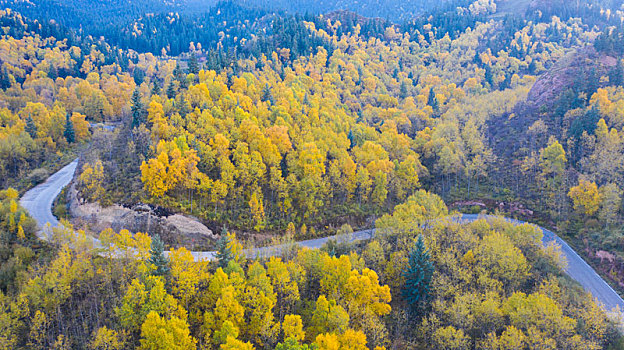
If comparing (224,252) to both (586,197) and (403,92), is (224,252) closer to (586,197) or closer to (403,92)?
(586,197)

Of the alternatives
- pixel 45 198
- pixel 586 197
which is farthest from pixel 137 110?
pixel 586 197

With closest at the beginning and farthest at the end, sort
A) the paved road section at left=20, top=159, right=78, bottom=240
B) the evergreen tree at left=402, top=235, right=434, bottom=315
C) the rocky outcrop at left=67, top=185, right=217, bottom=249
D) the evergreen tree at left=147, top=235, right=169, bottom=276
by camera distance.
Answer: the evergreen tree at left=147, top=235, right=169, bottom=276 < the evergreen tree at left=402, top=235, right=434, bottom=315 < the rocky outcrop at left=67, top=185, right=217, bottom=249 < the paved road section at left=20, top=159, right=78, bottom=240

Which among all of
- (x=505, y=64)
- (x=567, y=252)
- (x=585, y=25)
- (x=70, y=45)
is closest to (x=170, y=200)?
(x=567, y=252)

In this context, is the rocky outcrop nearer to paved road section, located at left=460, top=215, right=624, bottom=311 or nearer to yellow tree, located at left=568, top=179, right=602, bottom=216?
paved road section, located at left=460, top=215, right=624, bottom=311

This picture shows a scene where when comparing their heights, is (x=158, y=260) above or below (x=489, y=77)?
below

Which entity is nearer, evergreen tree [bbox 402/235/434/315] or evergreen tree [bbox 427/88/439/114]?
evergreen tree [bbox 402/235/434/315]

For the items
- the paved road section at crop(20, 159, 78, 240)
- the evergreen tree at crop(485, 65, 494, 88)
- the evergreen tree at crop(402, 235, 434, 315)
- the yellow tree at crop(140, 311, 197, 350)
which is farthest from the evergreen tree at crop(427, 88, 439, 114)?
the yellow tree at crop(140, 311, 197, 350)

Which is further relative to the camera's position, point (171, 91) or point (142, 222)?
point (171, 91)
